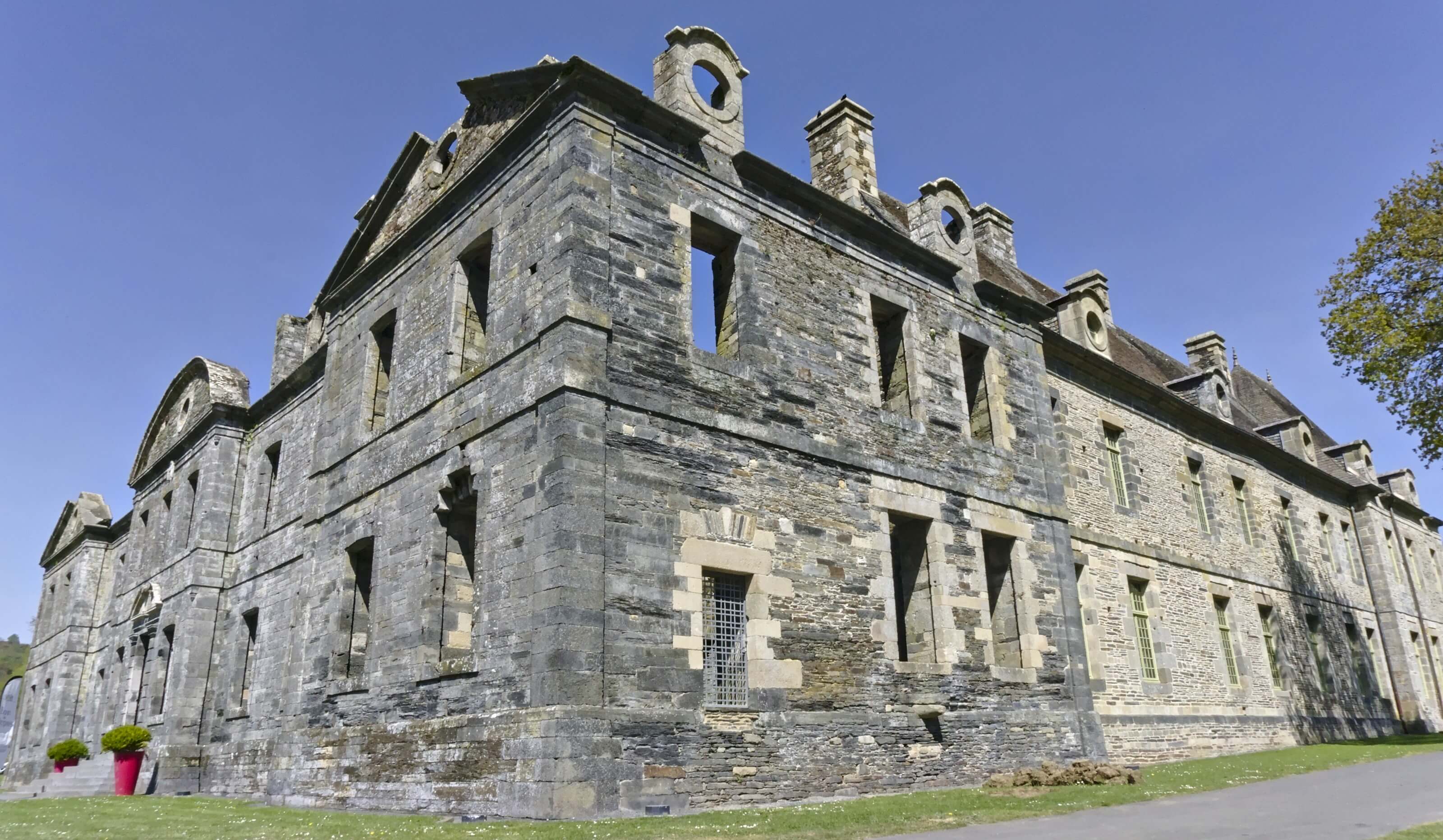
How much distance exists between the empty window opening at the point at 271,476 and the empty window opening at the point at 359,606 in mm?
6818

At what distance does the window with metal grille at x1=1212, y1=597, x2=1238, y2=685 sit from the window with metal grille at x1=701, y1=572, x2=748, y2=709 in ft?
42.5

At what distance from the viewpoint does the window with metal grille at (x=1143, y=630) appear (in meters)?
17.0

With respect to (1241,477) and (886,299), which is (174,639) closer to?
(886,299)

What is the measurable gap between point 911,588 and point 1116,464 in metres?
7.80

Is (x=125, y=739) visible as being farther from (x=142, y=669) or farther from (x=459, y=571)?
(x=459, y=571)

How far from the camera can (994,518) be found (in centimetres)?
1362

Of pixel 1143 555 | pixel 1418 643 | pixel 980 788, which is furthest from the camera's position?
pixel 1418 643

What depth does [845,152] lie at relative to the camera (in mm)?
15438

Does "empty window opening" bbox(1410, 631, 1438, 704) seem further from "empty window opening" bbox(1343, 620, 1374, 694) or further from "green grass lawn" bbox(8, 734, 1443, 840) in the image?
"green grass lawn" bbox(8, 734, 1443, 840)

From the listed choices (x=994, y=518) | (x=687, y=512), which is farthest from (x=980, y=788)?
(x=687, y=512)

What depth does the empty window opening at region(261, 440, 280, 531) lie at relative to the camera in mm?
18578

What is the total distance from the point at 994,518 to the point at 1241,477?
11421mm

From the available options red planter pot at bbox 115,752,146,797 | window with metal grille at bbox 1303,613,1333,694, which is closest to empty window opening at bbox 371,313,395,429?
red planter pot at bbox 115,752,146,797

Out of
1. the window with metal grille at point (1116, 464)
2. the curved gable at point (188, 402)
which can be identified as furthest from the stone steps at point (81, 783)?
the window with metal grille at point (1116, 464)
